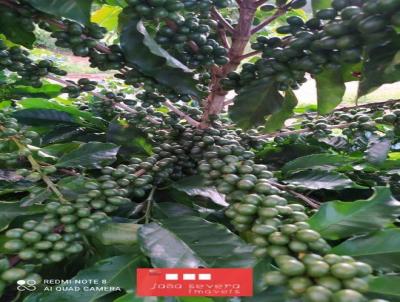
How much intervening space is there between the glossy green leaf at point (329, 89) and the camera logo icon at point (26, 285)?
627 mm

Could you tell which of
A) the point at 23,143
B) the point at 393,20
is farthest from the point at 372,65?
the point at 23,143

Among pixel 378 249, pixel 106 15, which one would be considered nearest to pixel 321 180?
pixel 378 249

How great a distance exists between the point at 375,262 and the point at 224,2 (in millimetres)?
629

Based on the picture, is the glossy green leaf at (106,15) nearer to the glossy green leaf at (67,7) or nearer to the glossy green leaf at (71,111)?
the glossy green leaf at (71,111)

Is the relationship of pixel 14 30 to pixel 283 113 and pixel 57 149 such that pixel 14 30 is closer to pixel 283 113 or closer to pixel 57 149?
pixel 57 149

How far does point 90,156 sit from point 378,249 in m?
0.58

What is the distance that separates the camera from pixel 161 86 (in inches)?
34.4

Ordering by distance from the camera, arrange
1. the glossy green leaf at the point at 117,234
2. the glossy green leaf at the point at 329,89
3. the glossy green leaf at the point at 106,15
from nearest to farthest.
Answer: the glossy green leaf at the point at 117,234, the glossy green leaf at the point at 329,89, the glossy green leaf at the point at 106,15

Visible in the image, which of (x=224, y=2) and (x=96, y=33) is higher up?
(x=224, y=2)

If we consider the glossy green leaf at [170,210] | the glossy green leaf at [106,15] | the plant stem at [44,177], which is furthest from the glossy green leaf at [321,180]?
the glossy green leaf at [106,15]

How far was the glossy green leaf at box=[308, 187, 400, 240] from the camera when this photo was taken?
0.59 m

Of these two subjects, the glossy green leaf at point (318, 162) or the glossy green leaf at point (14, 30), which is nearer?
the glossy green leaf at point (14, 30)

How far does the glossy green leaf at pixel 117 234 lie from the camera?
26.5 inches

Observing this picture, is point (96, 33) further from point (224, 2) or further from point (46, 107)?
point (46, 107)
